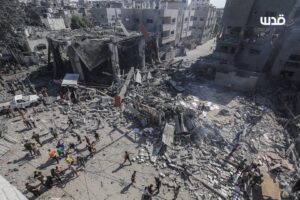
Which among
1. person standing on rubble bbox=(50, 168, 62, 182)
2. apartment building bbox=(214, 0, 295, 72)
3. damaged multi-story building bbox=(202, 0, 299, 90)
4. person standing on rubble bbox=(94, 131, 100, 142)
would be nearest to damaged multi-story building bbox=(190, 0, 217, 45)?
apartment building bbox=(214, 0, 295, 72)

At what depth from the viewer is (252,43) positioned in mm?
30312

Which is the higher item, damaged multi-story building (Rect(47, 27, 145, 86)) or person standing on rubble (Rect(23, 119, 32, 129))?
damaged multi-story building (Rect(47, 27, 145, 86))

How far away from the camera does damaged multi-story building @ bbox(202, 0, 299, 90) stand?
2623cm

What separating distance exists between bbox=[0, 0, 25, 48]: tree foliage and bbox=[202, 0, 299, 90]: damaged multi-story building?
31600 mm

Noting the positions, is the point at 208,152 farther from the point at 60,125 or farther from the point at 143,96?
the point at 60,125

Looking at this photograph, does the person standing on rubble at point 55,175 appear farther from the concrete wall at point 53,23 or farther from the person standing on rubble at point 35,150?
the concrete wall at point 53,23

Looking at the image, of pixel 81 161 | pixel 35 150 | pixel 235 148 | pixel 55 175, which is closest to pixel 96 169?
pixel 81 161

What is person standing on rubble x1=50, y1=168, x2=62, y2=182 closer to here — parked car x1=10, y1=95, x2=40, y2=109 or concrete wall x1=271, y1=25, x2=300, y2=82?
parked car x1=10, y1=95, x2=40, y2=109

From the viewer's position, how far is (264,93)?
25.5 m

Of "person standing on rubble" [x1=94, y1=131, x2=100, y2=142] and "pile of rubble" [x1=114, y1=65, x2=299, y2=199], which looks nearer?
"pile of rubble" [x1=114, y1=65, x2=299, y2=199]

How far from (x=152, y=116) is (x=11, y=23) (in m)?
26.7

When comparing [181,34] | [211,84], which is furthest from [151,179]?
[181,34]

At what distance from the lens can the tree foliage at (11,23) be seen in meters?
26.6

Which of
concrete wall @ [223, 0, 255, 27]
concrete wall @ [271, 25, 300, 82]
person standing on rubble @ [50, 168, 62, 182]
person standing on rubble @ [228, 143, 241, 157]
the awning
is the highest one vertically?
concrete wall @ [223, 0, 255, 27]
